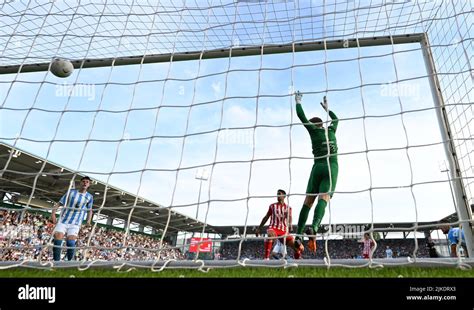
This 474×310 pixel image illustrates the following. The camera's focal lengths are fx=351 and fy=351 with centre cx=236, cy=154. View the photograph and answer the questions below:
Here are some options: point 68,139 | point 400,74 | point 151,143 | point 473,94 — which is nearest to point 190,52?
point 151,143

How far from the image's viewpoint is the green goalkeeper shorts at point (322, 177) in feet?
14.6

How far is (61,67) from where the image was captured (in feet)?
17.5

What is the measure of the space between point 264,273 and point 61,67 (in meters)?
4.50

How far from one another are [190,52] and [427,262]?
4.15 m

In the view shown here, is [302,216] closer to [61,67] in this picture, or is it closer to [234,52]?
[234,52]

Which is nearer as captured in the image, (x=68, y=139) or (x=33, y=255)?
(x=68, y=139)

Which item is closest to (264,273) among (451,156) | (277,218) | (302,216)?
(302,216)

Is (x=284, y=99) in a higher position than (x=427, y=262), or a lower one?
higher

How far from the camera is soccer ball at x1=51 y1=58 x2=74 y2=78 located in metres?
5.33

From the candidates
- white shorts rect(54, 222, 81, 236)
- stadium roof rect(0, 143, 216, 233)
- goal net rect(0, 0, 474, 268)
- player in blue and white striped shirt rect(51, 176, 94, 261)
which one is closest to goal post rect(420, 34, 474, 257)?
goal net rect(0, 0, 474, 268)

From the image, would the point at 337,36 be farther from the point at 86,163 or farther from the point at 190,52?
the point at 86,163

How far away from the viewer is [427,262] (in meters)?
2.73
